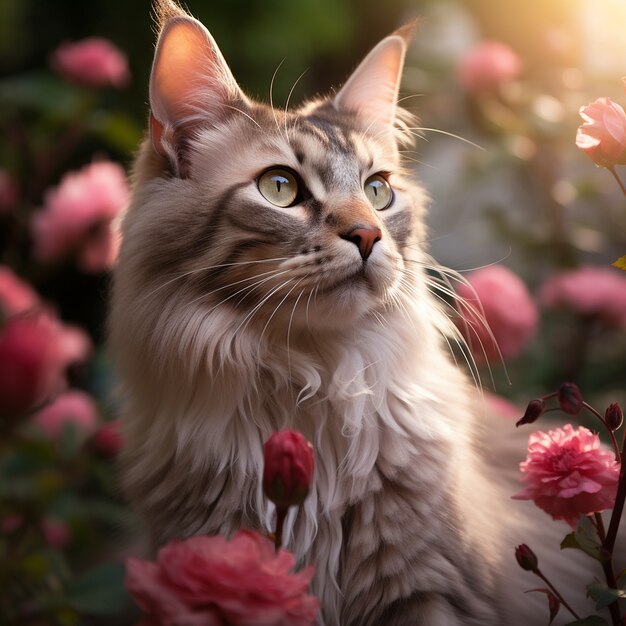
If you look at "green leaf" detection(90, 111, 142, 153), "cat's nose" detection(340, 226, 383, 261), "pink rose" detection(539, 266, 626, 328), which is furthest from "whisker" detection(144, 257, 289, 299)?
"pink rose" detection(539, 266, 626, 328)

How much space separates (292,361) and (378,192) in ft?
1.23

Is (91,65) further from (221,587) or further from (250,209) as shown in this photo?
(221,587)

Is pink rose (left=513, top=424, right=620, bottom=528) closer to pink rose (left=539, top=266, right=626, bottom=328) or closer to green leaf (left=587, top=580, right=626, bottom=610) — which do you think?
green leaf (left=587, top=580, right=626, bottom=610)

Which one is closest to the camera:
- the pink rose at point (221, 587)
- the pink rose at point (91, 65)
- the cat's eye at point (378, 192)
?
the pink rose at point (221, 587)

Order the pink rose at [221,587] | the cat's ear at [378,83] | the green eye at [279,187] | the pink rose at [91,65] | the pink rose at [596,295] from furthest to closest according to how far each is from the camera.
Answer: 1. the pink rose at [91,65]
2. the pink rose at [596,295]
3. the cat's ear at [378,83]
4. the green eye at [279,187]
5. the pink rose at [221,587]

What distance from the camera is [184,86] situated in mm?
1264

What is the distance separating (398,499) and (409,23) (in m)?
0.91

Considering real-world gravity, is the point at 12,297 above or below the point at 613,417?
below

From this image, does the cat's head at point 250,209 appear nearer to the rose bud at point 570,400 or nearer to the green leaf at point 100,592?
the rose bud at point 570,400

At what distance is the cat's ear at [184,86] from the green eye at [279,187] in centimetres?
16

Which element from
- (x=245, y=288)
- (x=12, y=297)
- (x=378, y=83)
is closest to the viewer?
(x=245, y=288)

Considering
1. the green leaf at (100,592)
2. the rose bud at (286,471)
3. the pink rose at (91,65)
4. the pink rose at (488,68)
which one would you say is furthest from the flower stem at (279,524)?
the pink rose at (488,68)

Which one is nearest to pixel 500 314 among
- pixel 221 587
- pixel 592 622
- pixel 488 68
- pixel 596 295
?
pixel 596 295

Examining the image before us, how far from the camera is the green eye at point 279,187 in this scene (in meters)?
1.24
